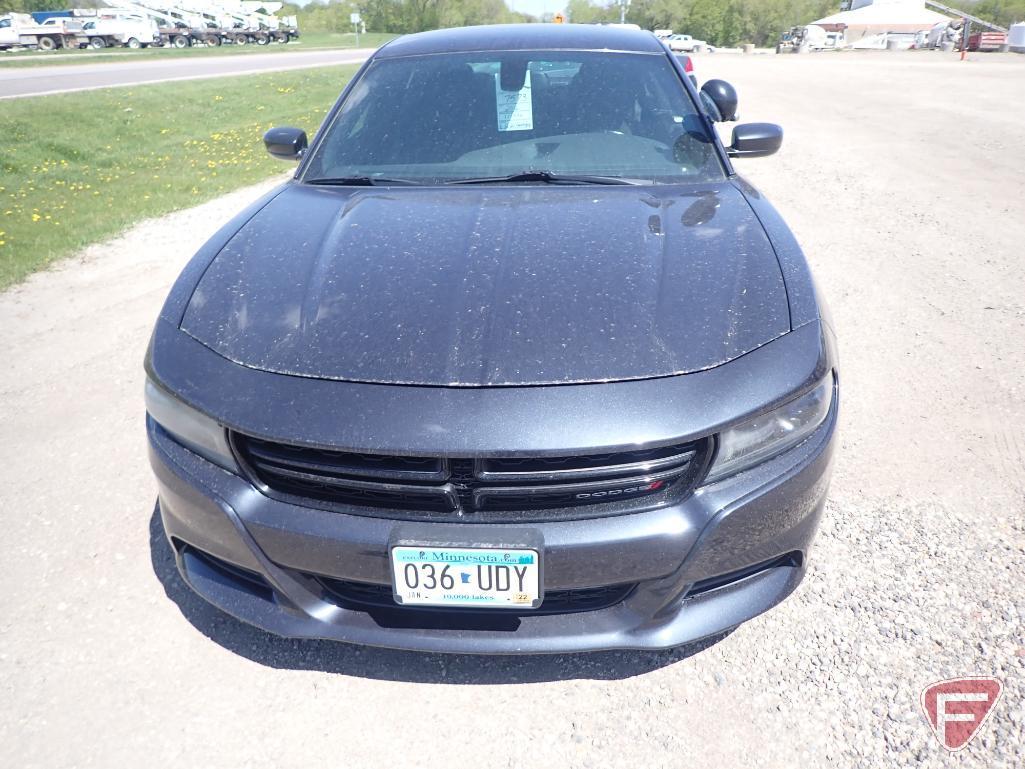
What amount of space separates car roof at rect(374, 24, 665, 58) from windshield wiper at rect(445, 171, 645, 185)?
778mm

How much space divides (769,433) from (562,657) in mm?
876

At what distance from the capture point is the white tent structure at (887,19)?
69375 mm

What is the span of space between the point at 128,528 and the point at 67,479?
1.69 feet

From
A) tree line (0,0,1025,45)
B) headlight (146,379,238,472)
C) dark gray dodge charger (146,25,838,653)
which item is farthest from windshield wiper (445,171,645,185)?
tree line (0,0,1025,45)

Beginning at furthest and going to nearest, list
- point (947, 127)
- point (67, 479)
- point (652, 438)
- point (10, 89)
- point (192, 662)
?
point (10, 89) < point (947, 127) < point (67, 479) < point (192, 662) < point (652, 438)

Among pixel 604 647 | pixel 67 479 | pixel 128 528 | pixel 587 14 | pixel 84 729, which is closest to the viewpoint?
pixel 604 647

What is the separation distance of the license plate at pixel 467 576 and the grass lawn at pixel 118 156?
198 inches

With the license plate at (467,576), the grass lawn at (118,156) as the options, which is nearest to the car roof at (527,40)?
the license plate at (467,576)

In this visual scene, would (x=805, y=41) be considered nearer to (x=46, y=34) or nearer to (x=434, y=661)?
(x=46, y=34)

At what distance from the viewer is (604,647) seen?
177cm

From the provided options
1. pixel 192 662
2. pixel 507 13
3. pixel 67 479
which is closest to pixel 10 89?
pixel 67 479

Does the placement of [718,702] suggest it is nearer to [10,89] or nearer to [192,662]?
[192,662]

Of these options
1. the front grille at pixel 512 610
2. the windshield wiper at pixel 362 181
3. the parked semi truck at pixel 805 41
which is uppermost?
the windshield wiper at pixel 362 181

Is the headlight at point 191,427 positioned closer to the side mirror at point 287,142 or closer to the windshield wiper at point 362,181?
the windshield wiper at point 362,181
